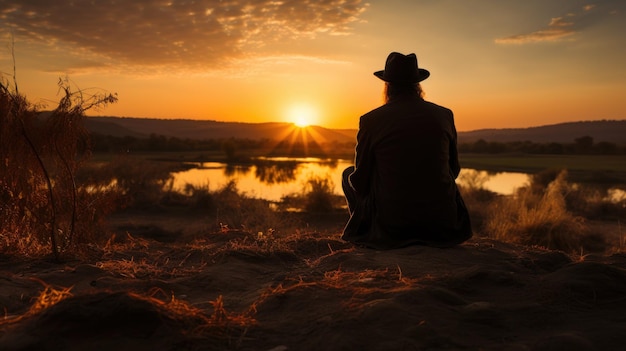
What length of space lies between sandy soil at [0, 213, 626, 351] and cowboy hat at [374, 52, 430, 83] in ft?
5.61

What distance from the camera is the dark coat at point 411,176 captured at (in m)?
4.76

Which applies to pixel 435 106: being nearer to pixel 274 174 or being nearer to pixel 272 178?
pixel 272 178

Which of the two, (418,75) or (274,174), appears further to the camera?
(274,174)

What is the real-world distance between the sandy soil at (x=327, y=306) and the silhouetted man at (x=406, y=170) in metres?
0.40

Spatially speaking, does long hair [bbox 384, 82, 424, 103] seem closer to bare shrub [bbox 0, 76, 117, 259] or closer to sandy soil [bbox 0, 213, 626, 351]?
sandy soil [bbox 0, 213, 626, 351]

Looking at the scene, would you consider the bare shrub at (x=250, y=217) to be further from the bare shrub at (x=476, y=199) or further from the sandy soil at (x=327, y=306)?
the sandy soil at (x=327, y=306)

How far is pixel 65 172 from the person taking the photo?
20.2 ft

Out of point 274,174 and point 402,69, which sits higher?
point 402,69

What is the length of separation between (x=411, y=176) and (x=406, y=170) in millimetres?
73

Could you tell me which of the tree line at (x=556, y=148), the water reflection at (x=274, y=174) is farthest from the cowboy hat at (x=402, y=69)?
the tree line at (x=556, y=148)

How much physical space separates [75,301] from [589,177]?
25.0m

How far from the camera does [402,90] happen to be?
505cm

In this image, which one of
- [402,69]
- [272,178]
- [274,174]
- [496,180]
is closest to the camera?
[402,69]

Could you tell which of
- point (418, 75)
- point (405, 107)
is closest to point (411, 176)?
point (405, 107)
